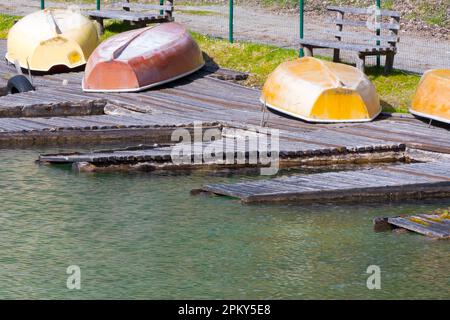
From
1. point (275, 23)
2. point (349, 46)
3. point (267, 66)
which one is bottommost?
point (275, 23)

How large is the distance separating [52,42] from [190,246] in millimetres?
11599

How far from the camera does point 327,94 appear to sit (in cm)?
2166

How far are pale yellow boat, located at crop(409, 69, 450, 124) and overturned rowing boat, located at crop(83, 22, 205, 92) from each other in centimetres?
556

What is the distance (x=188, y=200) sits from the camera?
18312 millimetres

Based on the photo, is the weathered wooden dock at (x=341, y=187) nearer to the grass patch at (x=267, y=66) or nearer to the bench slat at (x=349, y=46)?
the grass patch at (x=267, y=66)

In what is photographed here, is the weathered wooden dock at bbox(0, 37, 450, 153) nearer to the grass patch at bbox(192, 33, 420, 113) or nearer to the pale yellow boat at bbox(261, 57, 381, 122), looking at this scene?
the pale yellow boat at bbox(261, 57, 381, 122)

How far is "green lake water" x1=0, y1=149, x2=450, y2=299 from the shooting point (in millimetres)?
14586

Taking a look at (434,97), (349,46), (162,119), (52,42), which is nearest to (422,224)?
(434,97)

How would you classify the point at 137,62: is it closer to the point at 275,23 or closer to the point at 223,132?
the point at 223,132

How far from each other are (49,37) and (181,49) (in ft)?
10.2

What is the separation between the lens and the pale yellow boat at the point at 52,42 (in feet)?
87.8

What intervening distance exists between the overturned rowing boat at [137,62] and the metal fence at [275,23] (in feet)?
9.90

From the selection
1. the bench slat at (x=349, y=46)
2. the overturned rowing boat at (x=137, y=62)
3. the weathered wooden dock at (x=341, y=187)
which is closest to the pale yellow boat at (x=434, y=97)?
the bench slat at (x=349, y=46)
